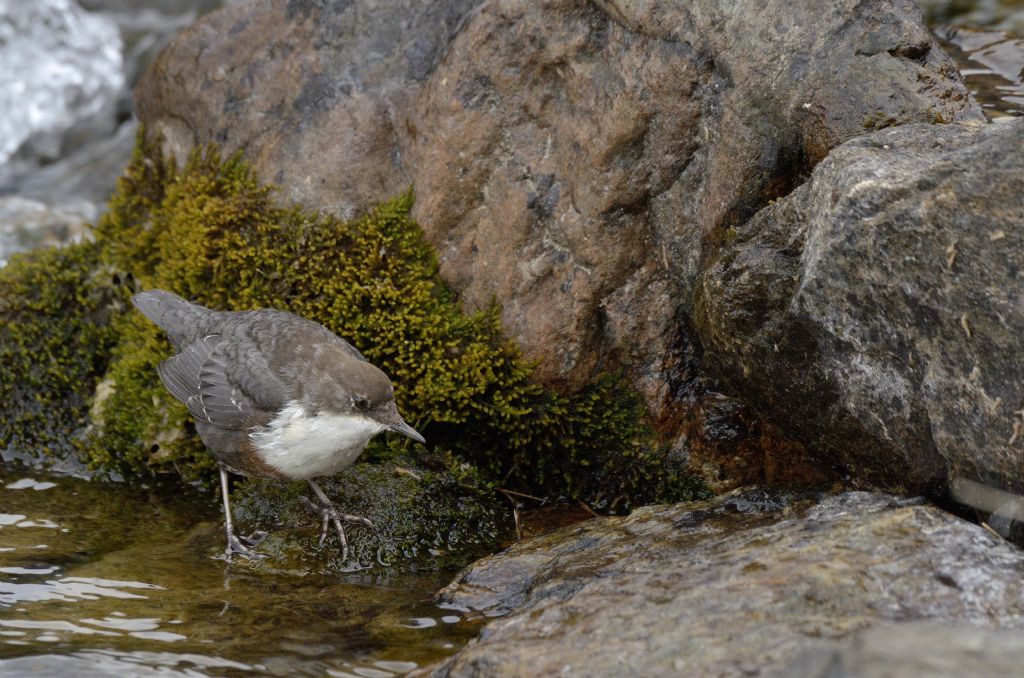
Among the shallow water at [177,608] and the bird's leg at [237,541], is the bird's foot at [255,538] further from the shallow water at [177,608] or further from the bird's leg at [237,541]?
the shallow water at [177,608]

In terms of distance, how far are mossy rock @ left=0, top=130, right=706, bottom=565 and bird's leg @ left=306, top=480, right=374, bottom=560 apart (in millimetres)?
186

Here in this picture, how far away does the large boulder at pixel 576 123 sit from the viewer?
14.2 feet

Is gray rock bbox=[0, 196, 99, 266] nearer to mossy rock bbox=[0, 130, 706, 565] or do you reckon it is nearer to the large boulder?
mossy rock bbox=[0, 130, 706, 565]

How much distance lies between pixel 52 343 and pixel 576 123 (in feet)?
11.6

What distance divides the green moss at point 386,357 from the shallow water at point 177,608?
0.68 metres

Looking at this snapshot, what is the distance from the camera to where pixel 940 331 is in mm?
3523

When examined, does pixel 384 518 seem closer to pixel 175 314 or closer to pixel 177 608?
pixel 177 608

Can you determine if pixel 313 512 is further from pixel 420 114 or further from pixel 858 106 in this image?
pixel 858 106

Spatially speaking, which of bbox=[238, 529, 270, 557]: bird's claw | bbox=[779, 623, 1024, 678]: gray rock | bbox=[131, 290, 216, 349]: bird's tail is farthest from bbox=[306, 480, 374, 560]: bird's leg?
bbox=[779, 623, 1024, 678]: gray rock

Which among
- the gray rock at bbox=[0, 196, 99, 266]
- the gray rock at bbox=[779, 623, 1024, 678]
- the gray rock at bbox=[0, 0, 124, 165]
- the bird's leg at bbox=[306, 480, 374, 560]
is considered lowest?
the bird's leg at bbox=[306, 480, 374, 560]

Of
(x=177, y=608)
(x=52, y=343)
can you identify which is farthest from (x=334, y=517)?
(x=52, y=343)

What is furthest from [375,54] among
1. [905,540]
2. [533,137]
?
[905,540]

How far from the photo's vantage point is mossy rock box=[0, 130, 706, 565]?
16.7 feet

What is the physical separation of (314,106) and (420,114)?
0.73 m
